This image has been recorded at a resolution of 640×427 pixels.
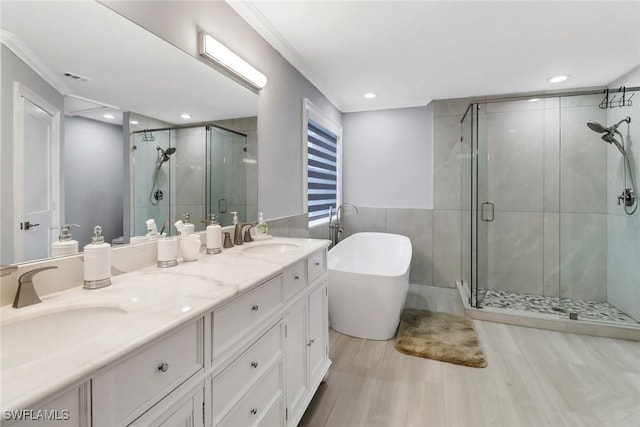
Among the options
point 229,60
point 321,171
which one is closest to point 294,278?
point 229,60

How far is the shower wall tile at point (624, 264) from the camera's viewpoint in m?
2.77

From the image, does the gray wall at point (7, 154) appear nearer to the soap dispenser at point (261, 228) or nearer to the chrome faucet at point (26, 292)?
the chrome faucet at point (26, 292)

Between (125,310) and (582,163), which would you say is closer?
(125,310)

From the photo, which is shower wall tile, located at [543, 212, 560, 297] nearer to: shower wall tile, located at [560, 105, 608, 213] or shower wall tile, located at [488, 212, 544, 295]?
shower wall tile, located at [488, 212, 544, 295]

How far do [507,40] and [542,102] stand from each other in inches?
58.8

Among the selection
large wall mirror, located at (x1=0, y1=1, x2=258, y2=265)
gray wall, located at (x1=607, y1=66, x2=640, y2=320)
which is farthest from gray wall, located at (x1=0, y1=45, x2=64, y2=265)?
gray wall, located at (x1=607, y1=66, x2=640, y2=320)

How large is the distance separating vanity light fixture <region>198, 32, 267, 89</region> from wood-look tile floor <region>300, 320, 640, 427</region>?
80.7 inches

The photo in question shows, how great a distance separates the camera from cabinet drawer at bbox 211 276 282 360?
956 mm

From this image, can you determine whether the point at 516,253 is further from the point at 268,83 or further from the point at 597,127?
the point at 268,83

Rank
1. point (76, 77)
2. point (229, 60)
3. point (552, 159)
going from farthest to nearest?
point (552, 159) < point (229, 60) < point (76, 77)

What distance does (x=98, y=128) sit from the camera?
1175mm

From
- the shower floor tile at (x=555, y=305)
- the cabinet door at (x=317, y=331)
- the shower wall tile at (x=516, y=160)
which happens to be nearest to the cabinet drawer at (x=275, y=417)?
the cabinet door at (x=317, y=331)

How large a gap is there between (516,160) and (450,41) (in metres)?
1.87

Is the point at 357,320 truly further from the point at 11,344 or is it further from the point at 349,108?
the point at 349,108
